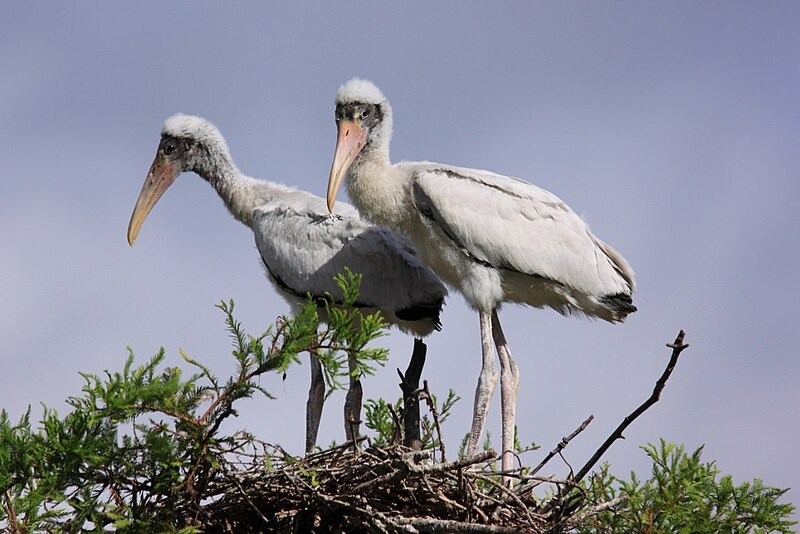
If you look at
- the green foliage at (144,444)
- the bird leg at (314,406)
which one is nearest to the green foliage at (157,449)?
the green foliage at (144,444)

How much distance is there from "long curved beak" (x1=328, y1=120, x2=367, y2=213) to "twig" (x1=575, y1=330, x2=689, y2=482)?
2930mm

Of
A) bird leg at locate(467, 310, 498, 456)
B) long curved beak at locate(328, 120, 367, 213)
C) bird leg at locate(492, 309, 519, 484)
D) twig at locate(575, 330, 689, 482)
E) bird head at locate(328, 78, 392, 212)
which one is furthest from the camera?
bird head at locate(328, 78, 392, 212)

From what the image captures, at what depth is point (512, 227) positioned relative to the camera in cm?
760

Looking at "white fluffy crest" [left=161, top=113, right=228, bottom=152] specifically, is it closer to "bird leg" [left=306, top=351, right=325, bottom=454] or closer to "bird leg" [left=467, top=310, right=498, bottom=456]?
"bird leg" [left=306, top=351, right=325, bottom=454]

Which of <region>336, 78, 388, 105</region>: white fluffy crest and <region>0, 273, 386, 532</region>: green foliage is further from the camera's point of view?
<region>336, 78, 388, 105</region>: white fluffy crest

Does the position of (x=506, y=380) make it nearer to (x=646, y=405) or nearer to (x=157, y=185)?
(x=646, y=405)

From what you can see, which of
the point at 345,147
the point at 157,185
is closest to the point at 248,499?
the point at 345,147

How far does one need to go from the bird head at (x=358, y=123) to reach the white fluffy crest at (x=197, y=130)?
1.59m

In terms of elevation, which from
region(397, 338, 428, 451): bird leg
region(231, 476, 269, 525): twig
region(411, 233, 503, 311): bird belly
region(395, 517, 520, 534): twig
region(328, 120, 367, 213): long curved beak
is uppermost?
region(328, 120, 367, 213): long curved beak

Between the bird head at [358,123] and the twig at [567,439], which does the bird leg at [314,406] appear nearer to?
the bird head at [358,123]

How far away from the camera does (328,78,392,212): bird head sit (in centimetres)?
805

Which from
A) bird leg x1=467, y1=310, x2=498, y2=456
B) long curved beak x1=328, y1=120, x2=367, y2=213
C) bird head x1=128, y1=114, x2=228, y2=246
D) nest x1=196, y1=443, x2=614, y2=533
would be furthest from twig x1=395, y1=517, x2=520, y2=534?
bird head x1=128, y1=114, x2=228, y2=246

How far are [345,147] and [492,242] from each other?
50.3 inches

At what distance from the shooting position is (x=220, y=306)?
5645 mm
